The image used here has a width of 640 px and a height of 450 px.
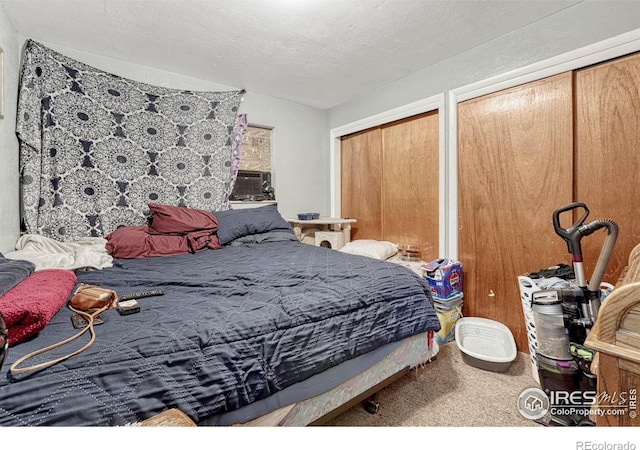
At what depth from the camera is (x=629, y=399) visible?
59cm

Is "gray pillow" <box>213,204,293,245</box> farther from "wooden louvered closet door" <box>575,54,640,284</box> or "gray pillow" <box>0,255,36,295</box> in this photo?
"wooden louvered closet door" <box>575,54,640,284</box>

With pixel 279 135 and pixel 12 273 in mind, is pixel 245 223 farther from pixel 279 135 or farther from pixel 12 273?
pixel 12 273

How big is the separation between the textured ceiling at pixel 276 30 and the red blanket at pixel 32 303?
178cm

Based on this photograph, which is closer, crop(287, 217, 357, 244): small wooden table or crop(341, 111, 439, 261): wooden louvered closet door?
crop(341, 111, 439, 261): wooden louvered closet door

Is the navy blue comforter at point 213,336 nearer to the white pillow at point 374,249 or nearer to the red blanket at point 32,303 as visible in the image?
the red blanket at point 32,303

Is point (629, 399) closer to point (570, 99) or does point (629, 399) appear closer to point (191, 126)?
point (570, 99)

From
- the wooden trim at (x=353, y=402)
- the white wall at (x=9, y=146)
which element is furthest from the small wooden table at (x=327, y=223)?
the white wall at (x=9, y=146)

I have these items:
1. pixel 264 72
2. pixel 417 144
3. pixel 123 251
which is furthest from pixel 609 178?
pixel 123 251

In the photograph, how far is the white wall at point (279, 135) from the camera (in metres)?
1.94

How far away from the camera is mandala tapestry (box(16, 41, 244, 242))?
207 cm

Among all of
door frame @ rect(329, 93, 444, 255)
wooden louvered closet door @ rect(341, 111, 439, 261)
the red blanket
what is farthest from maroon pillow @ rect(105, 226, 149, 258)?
door frame @ rect(329, 93, 444, 255)

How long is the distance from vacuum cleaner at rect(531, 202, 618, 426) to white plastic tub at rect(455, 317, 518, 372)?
0.49 metres

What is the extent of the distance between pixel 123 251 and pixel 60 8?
1.64m

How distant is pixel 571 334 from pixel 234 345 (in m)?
1.57
